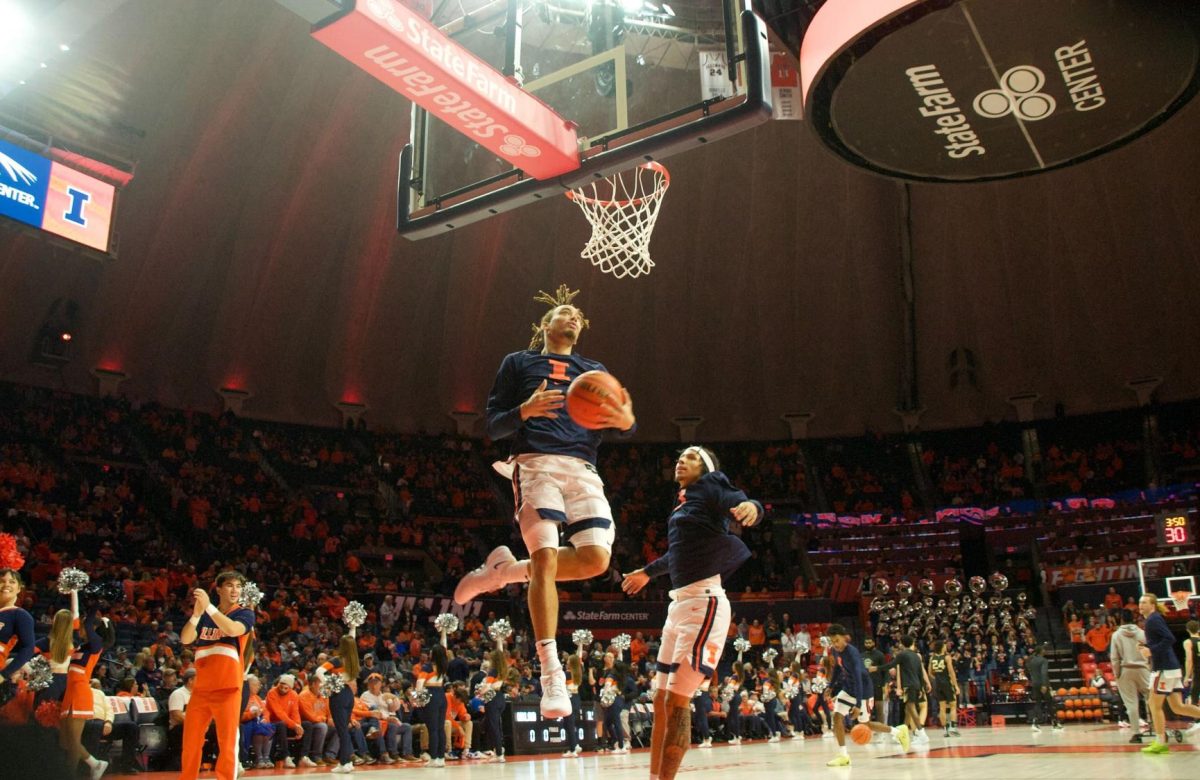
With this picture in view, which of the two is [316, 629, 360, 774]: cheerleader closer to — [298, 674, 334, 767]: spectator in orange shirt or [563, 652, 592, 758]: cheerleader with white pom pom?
[298, 674, 334, 767]: spectator in orange shirt

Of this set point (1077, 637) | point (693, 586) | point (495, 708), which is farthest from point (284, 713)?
point (1077, 637)

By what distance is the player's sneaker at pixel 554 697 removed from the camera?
4.93 m

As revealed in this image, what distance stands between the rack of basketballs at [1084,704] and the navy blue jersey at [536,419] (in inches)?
721

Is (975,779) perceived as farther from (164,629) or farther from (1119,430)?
(1119,430)

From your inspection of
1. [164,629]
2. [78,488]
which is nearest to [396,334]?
[78,488]

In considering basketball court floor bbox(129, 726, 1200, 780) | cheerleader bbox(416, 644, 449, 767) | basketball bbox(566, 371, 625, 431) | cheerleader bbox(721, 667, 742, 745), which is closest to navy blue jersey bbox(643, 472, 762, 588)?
basketball bbox(566, 371, 625, 431)

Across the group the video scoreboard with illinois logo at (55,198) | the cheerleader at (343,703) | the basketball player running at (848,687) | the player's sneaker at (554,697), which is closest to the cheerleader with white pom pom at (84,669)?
the cheerleader at (343,703)

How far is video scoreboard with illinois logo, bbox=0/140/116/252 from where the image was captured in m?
13.2

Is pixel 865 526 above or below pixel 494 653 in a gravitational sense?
above

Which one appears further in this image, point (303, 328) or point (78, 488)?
point (303, 328)

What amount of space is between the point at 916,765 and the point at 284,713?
7.46 metres

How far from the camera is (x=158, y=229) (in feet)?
79.5

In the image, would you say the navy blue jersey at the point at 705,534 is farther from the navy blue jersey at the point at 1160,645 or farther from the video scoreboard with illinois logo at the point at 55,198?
the video scoreboard with illinois logo at the point at 55,198

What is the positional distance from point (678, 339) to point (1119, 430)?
42.0 feet
